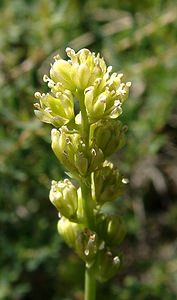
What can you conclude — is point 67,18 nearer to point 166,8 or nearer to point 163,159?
point 166,8

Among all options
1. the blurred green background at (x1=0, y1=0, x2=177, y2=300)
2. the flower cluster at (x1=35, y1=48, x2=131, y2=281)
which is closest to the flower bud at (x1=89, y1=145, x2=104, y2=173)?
the flower cluster at (x1=35, y1=48, x2=131, y2=281)

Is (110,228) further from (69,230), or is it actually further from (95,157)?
(95,157)

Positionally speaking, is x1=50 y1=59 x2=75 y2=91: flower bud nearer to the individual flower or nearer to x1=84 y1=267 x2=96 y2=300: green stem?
the individual flower

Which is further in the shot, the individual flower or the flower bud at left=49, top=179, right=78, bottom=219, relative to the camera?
the flower bud at left=49, top=179, right=78, bottom=219

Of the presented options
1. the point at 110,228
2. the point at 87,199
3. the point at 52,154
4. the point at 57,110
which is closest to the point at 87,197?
the point at 87,199

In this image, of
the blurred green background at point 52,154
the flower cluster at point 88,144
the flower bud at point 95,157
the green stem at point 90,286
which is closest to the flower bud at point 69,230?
the flower cluster at point 88,144
